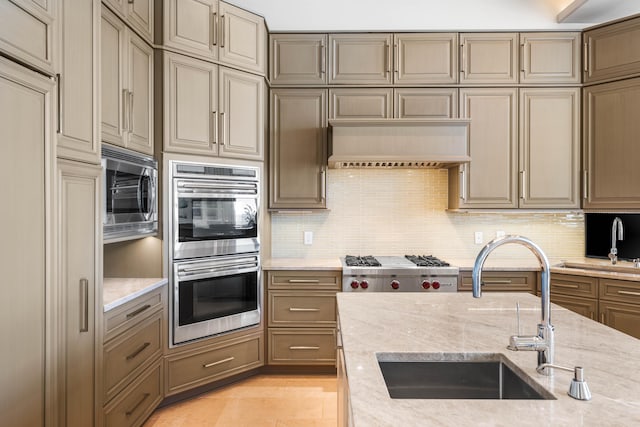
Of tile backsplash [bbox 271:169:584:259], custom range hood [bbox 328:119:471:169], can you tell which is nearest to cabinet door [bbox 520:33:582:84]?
custom range hood [bbox 328:119:471:169]

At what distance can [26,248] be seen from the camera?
55.2 inches

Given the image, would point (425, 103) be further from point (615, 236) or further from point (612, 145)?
point (615, 236)

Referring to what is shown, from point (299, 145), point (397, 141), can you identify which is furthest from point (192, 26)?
point (397, 141)

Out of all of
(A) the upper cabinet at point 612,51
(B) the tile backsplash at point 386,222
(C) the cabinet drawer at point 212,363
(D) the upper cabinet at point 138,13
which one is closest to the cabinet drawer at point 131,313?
(C) the cabinet drawer at point 212,363

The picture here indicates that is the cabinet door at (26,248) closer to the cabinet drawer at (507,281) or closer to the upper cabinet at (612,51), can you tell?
the cabinet drawer at (507,281)

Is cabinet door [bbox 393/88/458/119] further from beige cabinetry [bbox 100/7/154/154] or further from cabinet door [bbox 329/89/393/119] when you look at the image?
beige cabinetry [bbox 100/7/154/154]

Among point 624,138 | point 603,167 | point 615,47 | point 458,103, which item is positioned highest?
point 615,47

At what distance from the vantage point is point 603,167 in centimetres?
322

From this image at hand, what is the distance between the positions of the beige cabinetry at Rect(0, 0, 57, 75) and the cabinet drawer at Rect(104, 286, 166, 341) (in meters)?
1.17

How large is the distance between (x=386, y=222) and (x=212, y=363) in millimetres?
1944

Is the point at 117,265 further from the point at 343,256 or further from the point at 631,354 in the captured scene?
the point at 631,354

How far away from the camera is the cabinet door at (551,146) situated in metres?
3.32

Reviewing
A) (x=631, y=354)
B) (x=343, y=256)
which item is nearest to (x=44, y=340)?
(x=631, y=354)

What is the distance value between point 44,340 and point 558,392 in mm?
1706
